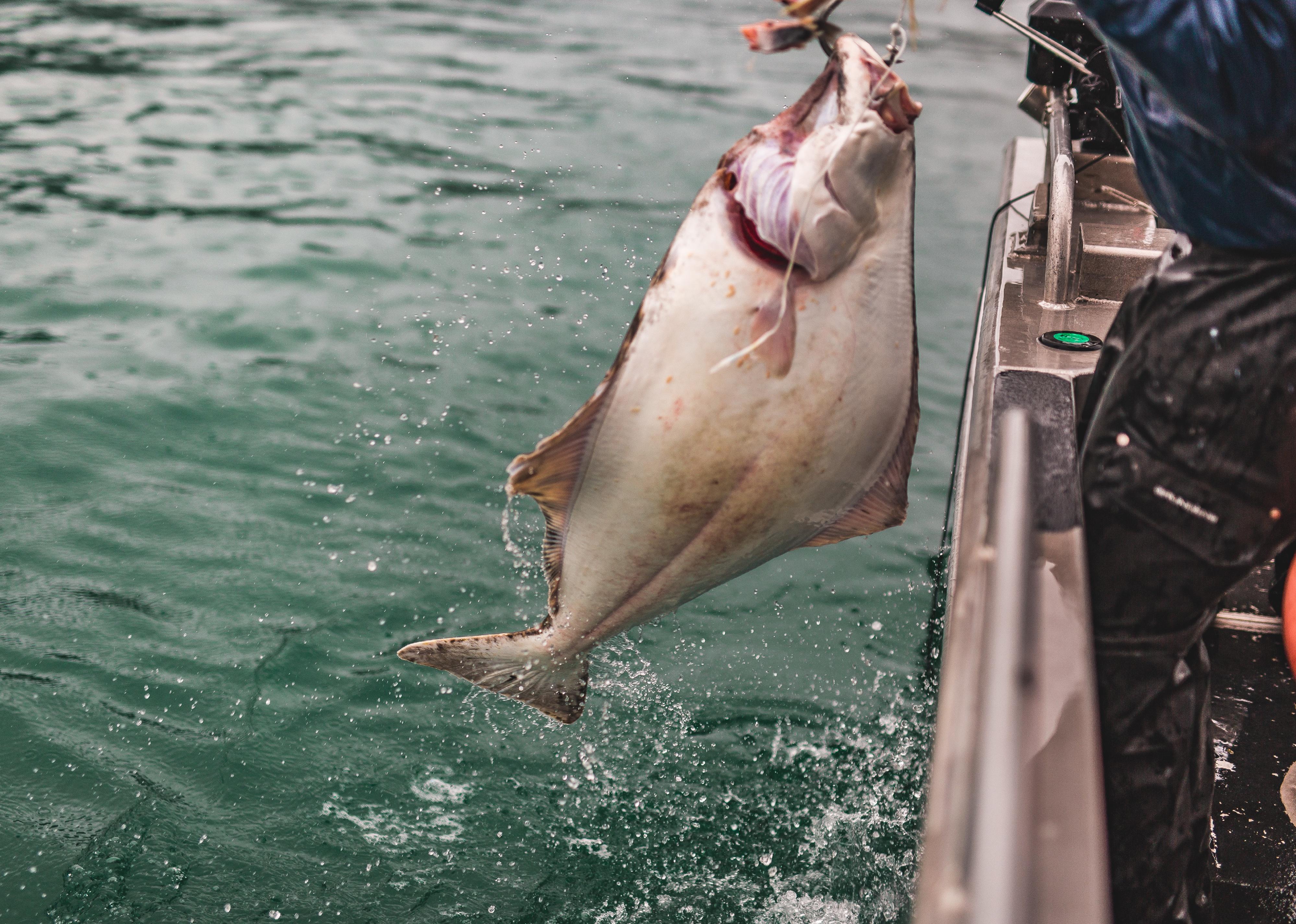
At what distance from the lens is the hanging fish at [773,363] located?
6.12ft

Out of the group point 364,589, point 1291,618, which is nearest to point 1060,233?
point 1291,618

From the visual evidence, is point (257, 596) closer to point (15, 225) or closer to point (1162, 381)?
point (1162, 381)

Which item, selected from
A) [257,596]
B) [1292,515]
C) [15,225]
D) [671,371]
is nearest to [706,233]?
[671,371]

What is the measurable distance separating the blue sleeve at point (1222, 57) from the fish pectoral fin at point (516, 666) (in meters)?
1.64

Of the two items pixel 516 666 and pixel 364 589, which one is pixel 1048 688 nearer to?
pixel 516 666

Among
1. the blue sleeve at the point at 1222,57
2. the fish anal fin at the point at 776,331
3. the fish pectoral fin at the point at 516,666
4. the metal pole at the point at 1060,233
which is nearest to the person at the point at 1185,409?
the blue sleeve at the point at 1222,57

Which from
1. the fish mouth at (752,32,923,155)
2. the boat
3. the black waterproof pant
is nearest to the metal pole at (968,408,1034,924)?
the boat

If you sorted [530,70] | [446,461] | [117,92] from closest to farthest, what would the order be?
[446,461], [117,92], [530,70]

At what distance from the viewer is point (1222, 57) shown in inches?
56.2

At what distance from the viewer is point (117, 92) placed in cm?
1181

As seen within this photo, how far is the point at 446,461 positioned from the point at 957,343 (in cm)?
421

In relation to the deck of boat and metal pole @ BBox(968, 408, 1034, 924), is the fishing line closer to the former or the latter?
the deck of boat

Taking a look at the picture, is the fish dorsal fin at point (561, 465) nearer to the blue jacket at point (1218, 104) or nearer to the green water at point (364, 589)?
the blue jacket at point (1218, 104)

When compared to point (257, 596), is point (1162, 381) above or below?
above
